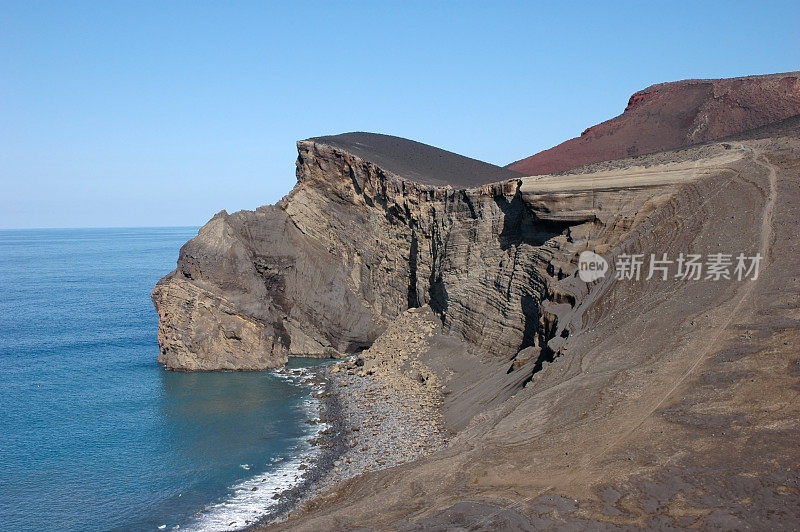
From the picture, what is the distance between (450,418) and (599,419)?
29.2ft

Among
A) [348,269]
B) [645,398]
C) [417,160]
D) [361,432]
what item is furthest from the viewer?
[417,160]

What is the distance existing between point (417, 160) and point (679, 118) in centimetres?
3025

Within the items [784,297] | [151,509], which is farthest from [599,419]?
[151,509]

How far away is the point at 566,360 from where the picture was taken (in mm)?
21062

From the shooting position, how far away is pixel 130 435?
992 inches

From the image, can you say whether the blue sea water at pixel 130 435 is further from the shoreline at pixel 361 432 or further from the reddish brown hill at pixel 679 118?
the reddish brown hill at pixel 679 118

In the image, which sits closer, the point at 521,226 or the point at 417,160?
the point at 521,226

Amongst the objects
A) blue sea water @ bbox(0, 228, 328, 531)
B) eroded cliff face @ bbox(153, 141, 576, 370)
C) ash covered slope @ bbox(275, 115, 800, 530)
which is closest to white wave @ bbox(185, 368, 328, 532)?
blue sea water @ bbox(0, 228, 328, 531)

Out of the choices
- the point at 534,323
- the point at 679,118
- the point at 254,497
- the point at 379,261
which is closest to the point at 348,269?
the point at 379,261

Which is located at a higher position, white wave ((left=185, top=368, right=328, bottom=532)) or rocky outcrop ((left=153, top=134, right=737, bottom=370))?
rocky outcrop ((left=153, top=134, right=737, bottom=370))

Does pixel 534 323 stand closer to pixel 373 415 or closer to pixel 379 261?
pixel 373 415

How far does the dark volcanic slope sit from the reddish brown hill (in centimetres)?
1403

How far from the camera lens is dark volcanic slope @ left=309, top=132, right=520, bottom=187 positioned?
129 ft

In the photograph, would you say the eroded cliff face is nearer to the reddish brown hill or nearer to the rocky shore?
the rocky shore
